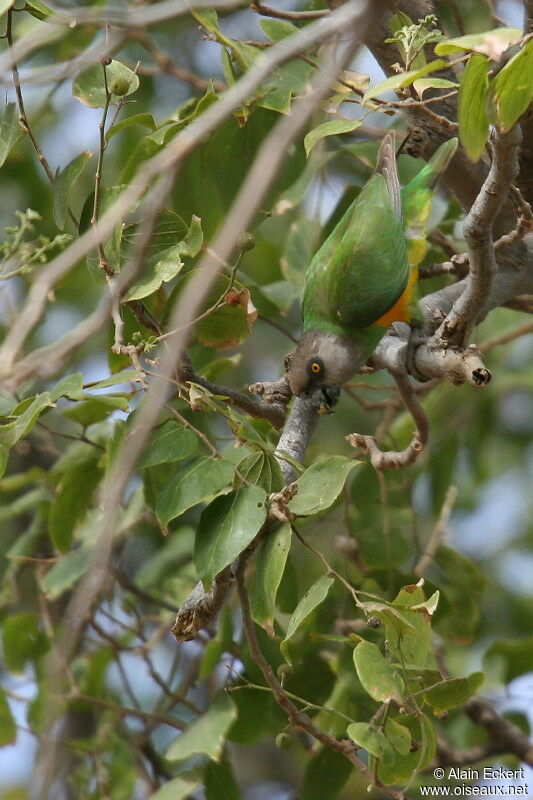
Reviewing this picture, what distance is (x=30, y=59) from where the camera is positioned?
12.3 feet

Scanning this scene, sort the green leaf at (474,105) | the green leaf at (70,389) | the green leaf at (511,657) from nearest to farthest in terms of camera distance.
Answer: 1. the green leaf at (474,105)
2. the green leaf at (70,389)
3. the green leaf at (511,657)

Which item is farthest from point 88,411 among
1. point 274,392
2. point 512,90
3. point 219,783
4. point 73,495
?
point 512,90

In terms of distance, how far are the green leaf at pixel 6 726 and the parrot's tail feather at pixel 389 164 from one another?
8.32 feet

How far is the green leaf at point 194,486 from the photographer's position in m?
2.35

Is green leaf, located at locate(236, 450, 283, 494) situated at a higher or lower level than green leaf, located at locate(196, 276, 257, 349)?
lower

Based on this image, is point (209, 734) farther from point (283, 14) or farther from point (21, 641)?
point (283, 14)

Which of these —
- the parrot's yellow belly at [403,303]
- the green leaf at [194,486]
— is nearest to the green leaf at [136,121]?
the green leaf at [194,486]

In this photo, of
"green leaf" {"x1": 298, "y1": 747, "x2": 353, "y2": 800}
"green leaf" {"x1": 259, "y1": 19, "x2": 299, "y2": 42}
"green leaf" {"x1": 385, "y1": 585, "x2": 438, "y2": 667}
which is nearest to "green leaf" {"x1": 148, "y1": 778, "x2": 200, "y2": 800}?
"green leaf" {"x1": 298, "y1": 747, "x2": 353, "y2": 800}

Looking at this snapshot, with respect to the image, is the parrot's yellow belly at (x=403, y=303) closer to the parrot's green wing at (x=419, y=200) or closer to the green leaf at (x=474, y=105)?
the parrot's green wing at (x=419, y=200)

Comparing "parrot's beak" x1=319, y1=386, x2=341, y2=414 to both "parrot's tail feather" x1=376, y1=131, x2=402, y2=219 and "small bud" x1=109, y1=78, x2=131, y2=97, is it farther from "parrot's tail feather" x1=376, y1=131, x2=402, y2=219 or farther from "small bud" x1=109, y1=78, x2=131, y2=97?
"small bud" x1=109, y1=78, x2=131, y2=97

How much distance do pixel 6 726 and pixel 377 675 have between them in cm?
207

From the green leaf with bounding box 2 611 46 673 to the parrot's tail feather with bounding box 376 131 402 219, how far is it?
2387 mm

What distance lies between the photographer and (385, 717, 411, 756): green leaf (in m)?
2.19

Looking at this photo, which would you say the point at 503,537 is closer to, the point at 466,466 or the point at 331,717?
the point at 466,466
